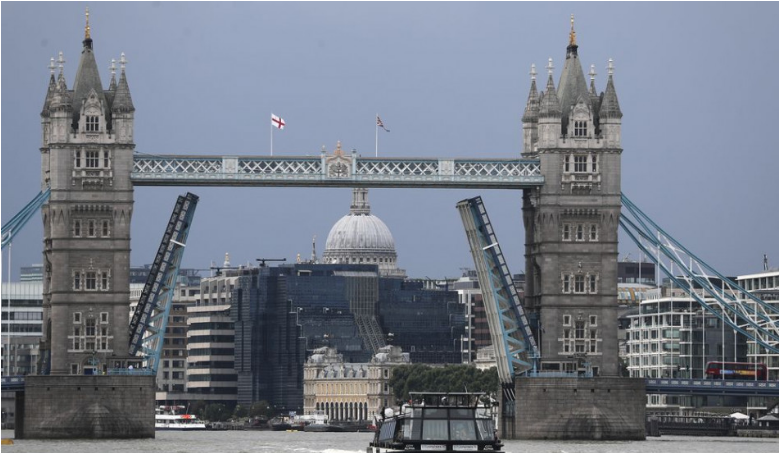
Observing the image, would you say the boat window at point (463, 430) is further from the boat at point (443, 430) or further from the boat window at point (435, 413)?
the boat window at point (435, 413)

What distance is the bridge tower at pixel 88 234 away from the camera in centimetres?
14738

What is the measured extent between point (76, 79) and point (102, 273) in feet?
40.0

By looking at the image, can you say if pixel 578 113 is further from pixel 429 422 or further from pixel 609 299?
pixel 429 422

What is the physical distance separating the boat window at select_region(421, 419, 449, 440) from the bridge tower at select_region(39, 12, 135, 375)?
3844 centimetres

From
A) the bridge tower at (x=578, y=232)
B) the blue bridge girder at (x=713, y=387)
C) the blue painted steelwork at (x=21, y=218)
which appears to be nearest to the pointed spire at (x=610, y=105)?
the bridge tower at (x=578, y=232)

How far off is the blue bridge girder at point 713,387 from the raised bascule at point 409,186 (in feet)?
18.0

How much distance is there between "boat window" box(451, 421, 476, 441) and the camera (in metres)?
113

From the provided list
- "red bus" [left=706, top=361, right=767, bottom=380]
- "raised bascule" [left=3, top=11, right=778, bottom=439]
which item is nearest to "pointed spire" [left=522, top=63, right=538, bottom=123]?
"raised bascule" [left=3, top=11, right=778, bottom=439]

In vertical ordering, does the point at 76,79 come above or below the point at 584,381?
above

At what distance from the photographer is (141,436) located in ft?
477

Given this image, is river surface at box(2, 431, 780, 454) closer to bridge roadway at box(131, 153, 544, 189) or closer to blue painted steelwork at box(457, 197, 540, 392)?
blue painted steelwork at box(457, 197, 540, 392)

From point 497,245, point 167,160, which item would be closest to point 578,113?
point 497,245

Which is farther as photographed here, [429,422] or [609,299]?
[609,299]

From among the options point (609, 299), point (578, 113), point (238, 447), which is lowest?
point (238, 447)
